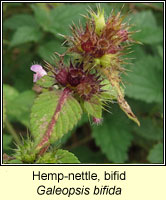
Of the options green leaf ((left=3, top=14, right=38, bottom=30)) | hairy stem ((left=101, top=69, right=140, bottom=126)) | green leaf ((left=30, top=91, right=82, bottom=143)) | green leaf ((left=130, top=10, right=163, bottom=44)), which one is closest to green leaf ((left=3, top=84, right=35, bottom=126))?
green leaf ((left=3, top=14, right=38, bottom=30))


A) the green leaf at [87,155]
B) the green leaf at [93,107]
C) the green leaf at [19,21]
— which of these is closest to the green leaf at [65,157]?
the green leaf at [93,107]

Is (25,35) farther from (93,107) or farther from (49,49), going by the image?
(93,107)

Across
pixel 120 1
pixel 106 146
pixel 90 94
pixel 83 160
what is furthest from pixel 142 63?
pixel 90 94

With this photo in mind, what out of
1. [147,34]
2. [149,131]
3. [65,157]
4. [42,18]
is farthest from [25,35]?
[65,157]

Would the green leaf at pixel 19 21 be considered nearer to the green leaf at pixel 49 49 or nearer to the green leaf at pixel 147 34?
the green leaf at pixel 49 49

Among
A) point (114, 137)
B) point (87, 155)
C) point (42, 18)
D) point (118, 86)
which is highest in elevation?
point (42, 18)

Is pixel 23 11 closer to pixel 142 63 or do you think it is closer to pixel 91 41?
pixel 142 63
